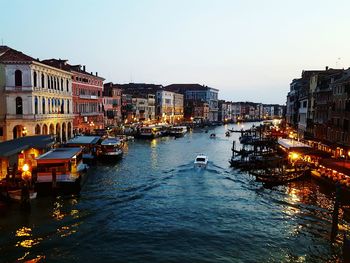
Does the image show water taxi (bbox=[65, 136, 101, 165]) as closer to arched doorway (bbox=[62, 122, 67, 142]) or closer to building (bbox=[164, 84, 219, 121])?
arched doorway (bbox=[62, 122, 67, 142])

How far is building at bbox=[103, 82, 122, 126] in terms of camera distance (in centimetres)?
7177

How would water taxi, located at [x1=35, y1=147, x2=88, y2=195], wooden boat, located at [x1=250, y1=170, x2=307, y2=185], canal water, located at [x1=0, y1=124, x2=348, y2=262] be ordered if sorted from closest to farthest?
canal water, located at [x1=0, y1=124, x2=348, y2=262] < water taxi, located at [x1=35, y1=147, x2=88, y2=195] < wooden boat, located at [x1=250, y1=170, x2=307, y2=185]

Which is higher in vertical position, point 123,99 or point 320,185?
point 123,99

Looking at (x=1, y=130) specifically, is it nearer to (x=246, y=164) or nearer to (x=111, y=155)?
(x=111, y=155)

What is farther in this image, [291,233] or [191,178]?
[191,178]

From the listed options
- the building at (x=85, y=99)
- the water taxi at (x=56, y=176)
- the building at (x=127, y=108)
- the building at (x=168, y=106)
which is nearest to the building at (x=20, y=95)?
the building at (x=85, y=99)

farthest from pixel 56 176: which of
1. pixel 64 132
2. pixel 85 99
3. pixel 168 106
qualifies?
pixel 168 106

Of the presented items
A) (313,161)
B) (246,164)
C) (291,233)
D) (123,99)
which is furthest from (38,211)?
(123,99)

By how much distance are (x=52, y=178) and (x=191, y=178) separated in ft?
38.7

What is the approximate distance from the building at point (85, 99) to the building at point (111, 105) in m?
4.64

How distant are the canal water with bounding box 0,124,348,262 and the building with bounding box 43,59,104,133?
94.0ft

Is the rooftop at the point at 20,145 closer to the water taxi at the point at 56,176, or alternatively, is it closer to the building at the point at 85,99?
the water taxi at the point at 56,176

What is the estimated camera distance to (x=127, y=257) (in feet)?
48.9

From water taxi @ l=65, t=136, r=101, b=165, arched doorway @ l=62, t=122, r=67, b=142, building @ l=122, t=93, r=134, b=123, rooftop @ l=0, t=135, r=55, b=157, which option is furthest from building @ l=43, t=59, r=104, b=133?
rooftop @ l=0, t=135, r=55, b=157
